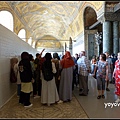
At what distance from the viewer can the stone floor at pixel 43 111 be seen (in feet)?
15.3

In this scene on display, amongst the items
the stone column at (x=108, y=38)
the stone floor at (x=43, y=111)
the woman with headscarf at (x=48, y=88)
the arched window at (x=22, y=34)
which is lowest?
the stone floor at (x=43, y=111)

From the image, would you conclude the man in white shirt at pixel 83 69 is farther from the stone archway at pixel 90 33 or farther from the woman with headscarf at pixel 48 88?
the stone archway at pixel 90 33

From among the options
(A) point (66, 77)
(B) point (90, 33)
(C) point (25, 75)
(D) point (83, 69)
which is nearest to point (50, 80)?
(A) point (66, 77)

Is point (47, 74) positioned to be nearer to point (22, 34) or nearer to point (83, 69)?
point (83, 69)

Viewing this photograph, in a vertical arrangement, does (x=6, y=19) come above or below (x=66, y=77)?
above

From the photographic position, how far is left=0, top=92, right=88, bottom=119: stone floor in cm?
467

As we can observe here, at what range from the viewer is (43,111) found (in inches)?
199

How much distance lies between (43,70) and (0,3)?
954cm

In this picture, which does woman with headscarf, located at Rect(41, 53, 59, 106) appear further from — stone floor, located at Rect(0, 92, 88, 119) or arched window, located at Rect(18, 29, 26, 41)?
arched window, located at Rect(18, 29, 26, 41)

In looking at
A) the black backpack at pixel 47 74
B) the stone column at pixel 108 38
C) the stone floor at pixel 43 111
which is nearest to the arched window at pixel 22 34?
the stone column at pixel 108 38

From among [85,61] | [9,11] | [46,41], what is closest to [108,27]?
[85,61]

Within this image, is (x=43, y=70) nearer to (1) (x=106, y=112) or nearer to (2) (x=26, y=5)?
(1) (x=106, y=112)

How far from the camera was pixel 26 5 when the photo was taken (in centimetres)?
1806

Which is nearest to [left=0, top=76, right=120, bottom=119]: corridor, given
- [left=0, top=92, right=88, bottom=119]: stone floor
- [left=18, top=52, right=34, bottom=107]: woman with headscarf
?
[left=0, top=92, right=88, bottom=119]: stone floor
